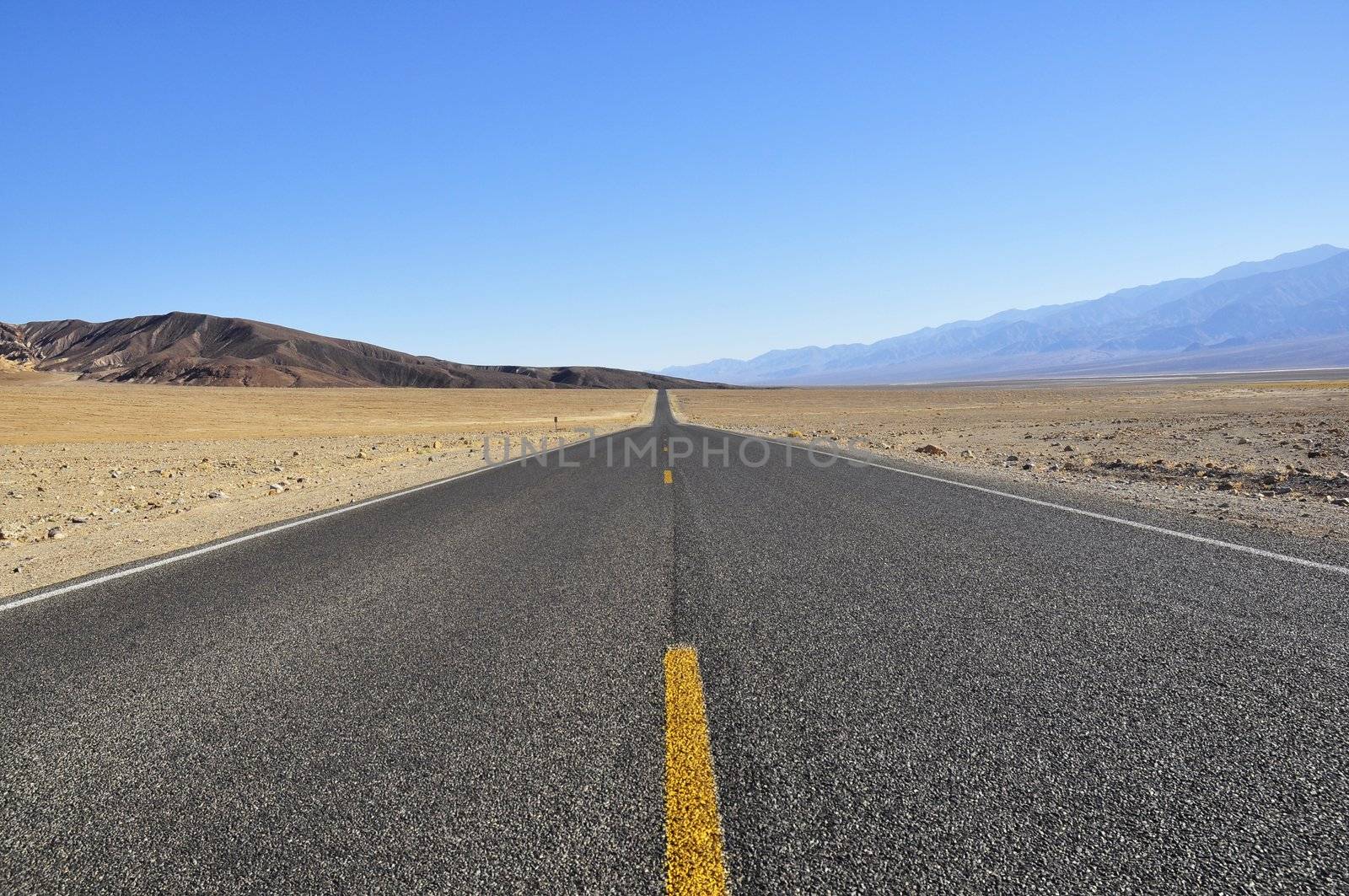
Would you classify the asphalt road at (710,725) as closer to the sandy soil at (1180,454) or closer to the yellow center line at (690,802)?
the yellow center line at (690,802)

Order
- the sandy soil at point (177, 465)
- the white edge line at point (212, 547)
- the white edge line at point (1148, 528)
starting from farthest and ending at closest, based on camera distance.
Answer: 1. the sandy soil at point (177, 465)
2. the white edge line at point (212, 547)
3. the white edge line at point (1148, 528)

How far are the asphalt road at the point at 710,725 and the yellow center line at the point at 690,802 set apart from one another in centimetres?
5

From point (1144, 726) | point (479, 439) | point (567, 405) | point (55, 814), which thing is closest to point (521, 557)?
point (55, 814)

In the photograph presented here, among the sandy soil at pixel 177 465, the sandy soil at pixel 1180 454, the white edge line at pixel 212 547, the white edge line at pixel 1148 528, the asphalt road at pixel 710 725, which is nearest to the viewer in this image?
the asphalt road at pixel 710 725

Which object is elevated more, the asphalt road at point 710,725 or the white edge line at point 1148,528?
the asphalt road at point 710,725

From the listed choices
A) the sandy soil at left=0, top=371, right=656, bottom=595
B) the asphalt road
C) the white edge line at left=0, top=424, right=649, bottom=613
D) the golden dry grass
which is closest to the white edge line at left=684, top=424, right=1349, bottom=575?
the asphalt road

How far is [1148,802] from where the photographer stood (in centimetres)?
219

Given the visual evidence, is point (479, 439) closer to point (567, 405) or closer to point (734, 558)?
point (734, 558)

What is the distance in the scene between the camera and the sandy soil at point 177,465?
8.05 m

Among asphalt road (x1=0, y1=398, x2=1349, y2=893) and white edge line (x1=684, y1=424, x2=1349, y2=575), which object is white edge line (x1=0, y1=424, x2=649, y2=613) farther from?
white edge line (x1=684, y1=424, x2=1349, y2=575)

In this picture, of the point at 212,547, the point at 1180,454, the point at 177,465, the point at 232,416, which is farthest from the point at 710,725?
the point at 232,416

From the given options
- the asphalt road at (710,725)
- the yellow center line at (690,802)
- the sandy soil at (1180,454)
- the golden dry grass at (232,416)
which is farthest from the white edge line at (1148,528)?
the golden dry grass at (232,416)

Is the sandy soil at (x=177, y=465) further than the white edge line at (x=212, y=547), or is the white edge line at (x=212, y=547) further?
the sandy soil at (x=177, y=465)

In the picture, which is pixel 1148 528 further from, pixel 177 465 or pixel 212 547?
pixel 177 465
